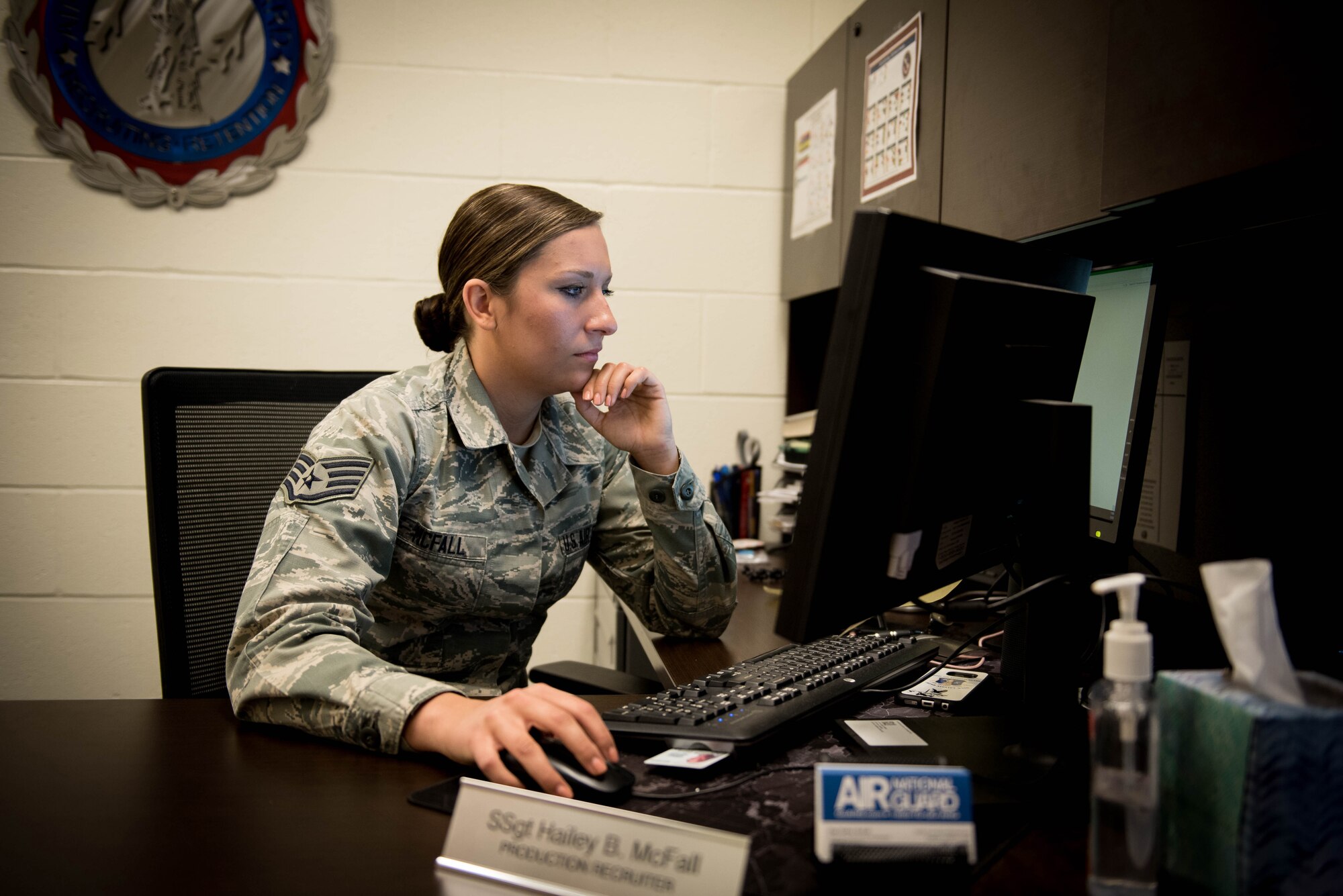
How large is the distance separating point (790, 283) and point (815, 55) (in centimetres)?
53

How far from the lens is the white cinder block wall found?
7.15 ft

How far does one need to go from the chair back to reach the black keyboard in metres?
0.64

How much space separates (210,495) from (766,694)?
822mm

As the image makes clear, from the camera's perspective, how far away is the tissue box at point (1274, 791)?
53 centimetres

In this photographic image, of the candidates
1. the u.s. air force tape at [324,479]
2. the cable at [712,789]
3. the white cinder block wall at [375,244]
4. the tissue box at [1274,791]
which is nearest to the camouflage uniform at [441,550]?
the u.s. air force tape at [324,479]

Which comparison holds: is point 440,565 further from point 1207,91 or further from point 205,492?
point 1207,91

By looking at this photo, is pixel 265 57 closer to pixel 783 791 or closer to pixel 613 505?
pixel 613 505

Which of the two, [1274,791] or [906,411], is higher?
[906,411]

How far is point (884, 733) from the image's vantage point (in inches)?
33.1

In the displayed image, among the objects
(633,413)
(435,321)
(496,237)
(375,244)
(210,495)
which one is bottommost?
(210,495)

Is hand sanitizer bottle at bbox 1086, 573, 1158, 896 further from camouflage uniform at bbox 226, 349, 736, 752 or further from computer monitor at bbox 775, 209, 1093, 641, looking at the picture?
camouflage uniform at bbox 226, 349, 736, 752

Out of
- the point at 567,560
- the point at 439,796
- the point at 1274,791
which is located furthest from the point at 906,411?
the point at 567,560

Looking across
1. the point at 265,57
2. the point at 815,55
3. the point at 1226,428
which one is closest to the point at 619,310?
the point at 815,55

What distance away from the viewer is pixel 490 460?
4.22 feet
